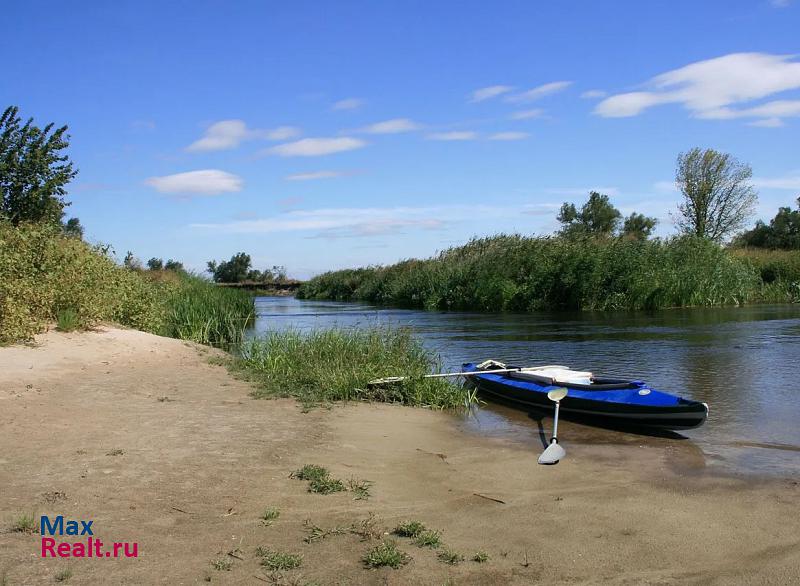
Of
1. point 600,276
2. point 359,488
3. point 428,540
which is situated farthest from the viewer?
point 600,276

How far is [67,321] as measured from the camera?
13977mm

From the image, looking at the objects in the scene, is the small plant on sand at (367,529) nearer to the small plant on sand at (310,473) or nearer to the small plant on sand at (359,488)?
the small plant on sand at (359,488)

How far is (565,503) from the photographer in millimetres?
6422

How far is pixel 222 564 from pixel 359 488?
197 cm

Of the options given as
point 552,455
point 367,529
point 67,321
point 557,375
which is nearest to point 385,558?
point 367,529

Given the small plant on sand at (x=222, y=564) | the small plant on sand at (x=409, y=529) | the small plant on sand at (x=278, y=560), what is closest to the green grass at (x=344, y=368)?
the small plant on sand at (x=409, y=529)

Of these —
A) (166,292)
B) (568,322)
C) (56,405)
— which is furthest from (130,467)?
(568,322)

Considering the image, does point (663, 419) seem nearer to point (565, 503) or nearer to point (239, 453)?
point (565, 503)

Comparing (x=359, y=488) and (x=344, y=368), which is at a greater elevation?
(x=344, y=368)

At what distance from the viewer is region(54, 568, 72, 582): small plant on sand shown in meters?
4.22

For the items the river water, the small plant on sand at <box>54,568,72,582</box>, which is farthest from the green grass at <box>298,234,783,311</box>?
the small plant on sand at <box>54,568,72,582</box>

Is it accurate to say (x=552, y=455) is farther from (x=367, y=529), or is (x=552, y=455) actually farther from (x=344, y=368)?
(x=344, y=368)

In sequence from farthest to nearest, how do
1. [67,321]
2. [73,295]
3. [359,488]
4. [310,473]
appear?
[73,295] → [67,321] → [310,473] → [359,488]

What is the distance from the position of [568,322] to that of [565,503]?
69.8ft
